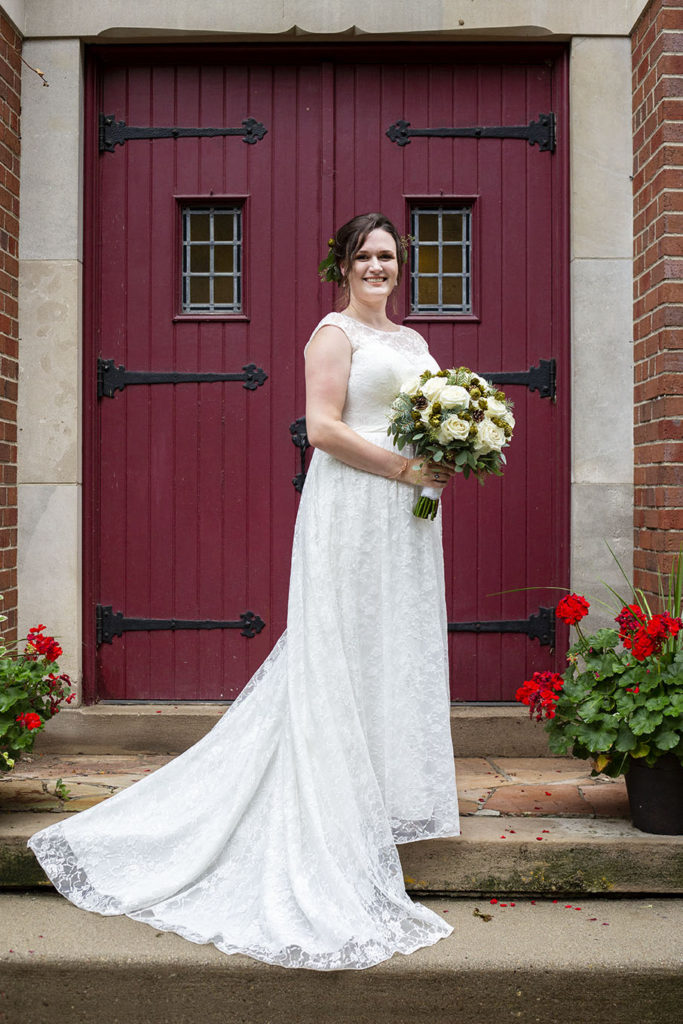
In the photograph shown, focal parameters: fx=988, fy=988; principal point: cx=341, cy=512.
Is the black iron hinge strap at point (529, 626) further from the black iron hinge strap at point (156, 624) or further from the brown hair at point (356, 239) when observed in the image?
the brown hair at point (356, 239)

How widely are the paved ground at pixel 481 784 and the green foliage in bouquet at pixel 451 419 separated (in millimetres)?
1389

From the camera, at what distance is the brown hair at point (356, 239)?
3273 millimetres

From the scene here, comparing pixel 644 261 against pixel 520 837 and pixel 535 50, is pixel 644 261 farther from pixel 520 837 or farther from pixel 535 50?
pixel 520 837

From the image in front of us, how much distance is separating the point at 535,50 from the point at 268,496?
2409mm

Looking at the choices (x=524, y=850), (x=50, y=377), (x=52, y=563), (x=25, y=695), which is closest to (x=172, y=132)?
(x=50, y=377)

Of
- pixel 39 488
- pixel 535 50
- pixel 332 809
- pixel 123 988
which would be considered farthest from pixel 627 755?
pixel 535 50

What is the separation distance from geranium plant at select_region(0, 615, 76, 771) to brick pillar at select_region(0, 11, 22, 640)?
0.73 metres

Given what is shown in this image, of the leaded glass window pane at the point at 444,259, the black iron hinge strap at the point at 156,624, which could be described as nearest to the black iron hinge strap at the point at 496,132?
the leaded glass window pane at the point at 444,259

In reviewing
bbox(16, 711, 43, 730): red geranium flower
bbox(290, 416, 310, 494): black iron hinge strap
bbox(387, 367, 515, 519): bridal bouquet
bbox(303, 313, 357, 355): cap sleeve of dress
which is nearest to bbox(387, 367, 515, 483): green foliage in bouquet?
bbox(387, 367, 515, 519): bridal bouquet

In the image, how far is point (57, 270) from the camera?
4.52 m

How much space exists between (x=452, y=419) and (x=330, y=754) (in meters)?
1.12

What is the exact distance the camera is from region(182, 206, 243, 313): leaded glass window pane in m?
4.68

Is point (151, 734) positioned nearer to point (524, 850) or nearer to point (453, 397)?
point (524, 850)

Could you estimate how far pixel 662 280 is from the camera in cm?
407
